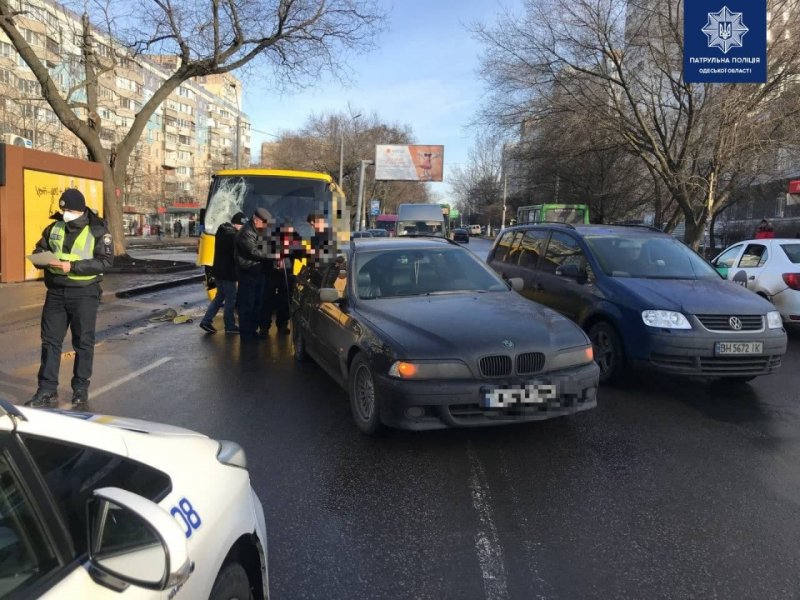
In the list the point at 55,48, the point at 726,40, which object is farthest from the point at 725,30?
the point at 55,48

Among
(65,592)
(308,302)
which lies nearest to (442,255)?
(308,302)

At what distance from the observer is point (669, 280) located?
677cm

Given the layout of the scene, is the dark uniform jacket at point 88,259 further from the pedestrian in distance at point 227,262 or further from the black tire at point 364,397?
the pedestrian in distance at point 227,262

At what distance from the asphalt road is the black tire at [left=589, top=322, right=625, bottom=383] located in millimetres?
198

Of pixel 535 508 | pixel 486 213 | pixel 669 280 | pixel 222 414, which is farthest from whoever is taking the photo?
pixel 486 213

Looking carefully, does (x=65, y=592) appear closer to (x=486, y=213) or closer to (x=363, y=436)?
(x=363, y=436)

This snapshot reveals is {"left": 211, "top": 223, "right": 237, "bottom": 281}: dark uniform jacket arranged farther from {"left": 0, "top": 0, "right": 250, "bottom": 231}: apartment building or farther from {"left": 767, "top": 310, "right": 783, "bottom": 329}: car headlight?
{"left": 0, "top": 0, "right": 250, "bottom": 231}: apartment building

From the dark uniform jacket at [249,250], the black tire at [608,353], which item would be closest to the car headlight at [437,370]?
the black tire at [608,353]

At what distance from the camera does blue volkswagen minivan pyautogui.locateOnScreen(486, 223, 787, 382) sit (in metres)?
5.87

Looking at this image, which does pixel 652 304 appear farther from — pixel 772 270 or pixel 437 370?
pixel 772 270

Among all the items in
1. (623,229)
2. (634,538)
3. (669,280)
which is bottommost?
(634,538)

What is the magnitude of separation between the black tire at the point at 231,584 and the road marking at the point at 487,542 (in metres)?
1.24

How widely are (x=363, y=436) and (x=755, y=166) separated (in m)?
17.6

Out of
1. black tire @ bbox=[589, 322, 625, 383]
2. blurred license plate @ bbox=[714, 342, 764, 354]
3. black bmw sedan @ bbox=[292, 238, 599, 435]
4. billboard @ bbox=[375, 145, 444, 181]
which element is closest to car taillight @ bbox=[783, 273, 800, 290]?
blurred license plate @ bbox=[714, 342, 764, 354]
